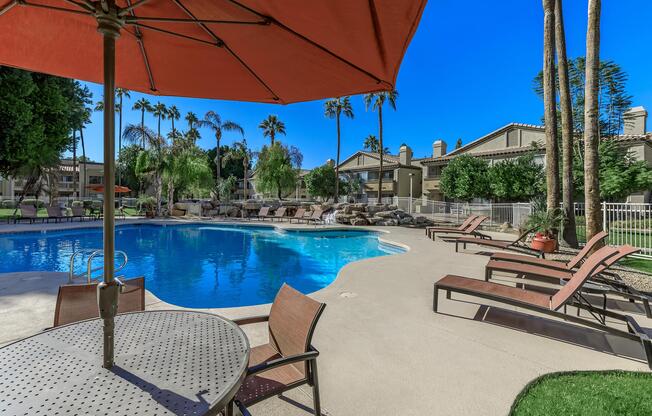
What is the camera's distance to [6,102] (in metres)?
12.3

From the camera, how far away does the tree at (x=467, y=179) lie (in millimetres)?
23969

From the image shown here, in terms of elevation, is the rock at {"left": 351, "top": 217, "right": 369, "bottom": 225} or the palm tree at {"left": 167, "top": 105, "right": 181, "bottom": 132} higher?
the palm tree at {"left": 167, "top": 105, "right": 181, "bottom": 132}

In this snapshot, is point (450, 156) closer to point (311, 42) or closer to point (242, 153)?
point (242, 153)

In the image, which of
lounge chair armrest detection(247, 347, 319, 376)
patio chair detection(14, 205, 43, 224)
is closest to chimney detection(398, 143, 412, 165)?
patio chair detection(14, 205, 43, 224)

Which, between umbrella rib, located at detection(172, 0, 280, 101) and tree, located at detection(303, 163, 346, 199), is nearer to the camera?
umbrella rib, located at detection(172, 0, 280, 101)

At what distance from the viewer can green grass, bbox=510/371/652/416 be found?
2.30 meters

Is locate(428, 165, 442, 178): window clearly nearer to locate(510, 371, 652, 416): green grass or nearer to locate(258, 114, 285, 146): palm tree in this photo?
locate(258, 114, 285, 146): palm tree

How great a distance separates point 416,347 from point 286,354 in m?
1.68

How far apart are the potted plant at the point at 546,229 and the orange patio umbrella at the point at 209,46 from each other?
28.4ft

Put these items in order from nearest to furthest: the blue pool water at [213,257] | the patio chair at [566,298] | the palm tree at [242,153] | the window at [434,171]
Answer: the patio chair at [566,298] → the blue pool water at [213,257] → the window at [434,171] → the palm tree at [242,153]

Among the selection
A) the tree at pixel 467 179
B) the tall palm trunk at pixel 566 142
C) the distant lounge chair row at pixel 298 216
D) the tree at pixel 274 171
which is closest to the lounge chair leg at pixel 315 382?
the tall palm trunk at pixel 566 142

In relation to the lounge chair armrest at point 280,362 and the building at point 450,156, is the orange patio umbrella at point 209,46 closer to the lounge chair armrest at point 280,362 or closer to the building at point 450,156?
the lounge chair armrest at point 280,362

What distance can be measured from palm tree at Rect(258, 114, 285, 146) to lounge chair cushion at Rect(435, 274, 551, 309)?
1527 inches

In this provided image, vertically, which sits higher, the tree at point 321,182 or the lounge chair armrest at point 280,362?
the tree at point 321,182
